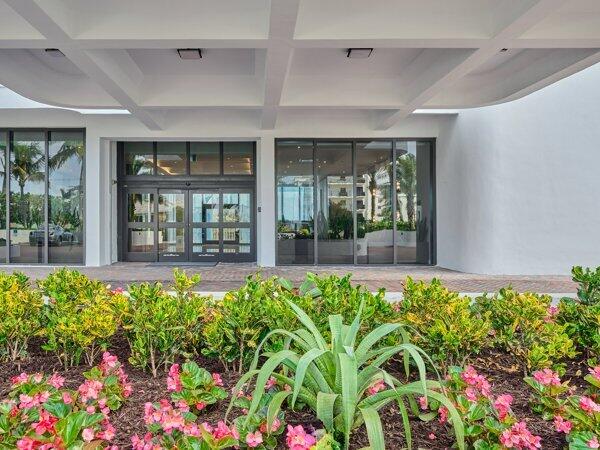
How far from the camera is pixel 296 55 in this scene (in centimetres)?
728

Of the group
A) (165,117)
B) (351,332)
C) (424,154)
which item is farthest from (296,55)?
(351,332)

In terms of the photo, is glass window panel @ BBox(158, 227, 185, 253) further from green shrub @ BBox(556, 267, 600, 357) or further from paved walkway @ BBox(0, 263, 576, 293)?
green shrub @ BBox(556, 267, 600, 357)

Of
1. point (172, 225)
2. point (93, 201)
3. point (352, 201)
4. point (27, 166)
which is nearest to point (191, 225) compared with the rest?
point (172, 225)

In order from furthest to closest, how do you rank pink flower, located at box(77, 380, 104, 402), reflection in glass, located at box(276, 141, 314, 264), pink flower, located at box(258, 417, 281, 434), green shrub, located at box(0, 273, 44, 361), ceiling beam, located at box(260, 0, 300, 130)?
reflection in glass, located at box(276, 141, 314, 264) < ceiling beam, located at box(260, 0, 300, 130) < green shrub, located at box(0, 273, 44, 361) < pink flower, located at box(77, 380, 104, 402) < pink flower, located at box(258, 417, 281, 434)

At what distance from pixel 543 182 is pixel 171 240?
965 centimetres

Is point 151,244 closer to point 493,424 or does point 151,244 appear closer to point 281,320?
point 281,320

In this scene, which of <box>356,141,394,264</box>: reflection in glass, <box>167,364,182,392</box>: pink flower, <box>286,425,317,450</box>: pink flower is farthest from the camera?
<box>356,141,394,264</box>: reflection in glass

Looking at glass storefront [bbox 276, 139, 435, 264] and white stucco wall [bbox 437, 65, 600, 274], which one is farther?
glass storefront [bbox 276, 139, 435, 264]

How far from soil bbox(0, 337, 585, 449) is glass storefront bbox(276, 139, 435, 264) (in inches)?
323

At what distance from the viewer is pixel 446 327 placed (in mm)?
2586

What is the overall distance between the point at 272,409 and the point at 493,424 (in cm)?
90

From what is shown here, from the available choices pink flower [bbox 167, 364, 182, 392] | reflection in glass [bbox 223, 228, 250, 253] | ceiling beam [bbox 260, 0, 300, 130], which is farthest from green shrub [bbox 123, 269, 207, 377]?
reflection in glass [bbox 223, 228, 250, 253]

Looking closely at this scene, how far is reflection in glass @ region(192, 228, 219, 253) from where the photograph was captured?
1241 cm

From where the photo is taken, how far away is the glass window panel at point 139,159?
1222cm
